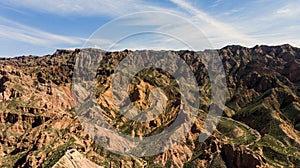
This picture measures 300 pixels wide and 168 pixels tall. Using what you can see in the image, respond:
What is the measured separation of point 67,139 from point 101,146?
57.9ft

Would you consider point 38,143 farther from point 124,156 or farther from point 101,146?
point 124,156

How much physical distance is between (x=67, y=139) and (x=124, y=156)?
30591mm

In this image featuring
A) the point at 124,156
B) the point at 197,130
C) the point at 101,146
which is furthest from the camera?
the point at 197,130

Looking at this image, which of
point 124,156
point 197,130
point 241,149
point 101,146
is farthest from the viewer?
point 197,130

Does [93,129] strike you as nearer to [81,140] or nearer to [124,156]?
[81,140]

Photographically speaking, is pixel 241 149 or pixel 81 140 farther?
pixel 81 140

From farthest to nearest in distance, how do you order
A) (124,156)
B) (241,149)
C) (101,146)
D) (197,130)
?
(197,130), (101,146), (124,156), (241,149)

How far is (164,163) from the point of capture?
162 metres

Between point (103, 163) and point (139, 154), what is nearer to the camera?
point (103, 163)

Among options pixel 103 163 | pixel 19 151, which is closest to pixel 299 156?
pixel 103 163

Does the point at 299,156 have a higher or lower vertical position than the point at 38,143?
lower

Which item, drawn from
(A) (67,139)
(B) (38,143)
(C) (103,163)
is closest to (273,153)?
(C) (103,163)

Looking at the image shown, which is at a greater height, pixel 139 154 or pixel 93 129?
pixel 93 129

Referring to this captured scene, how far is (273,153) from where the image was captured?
181 m
